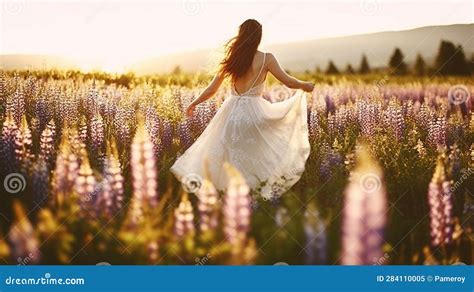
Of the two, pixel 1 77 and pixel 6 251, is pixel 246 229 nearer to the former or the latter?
pixel 6 251

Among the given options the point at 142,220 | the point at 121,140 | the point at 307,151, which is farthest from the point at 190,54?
the point at 142,220

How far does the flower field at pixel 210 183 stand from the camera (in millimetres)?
6570

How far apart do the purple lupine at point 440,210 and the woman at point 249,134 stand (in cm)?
134

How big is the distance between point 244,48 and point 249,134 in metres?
0.86

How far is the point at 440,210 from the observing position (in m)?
7.00

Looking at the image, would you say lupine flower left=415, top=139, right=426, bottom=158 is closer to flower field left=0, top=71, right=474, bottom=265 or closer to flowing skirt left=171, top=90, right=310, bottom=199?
flower field left=0, top=71, right=474, bottom=265

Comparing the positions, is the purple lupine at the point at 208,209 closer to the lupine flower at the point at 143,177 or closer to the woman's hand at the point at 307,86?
the lupine flower at the point at 143,177
